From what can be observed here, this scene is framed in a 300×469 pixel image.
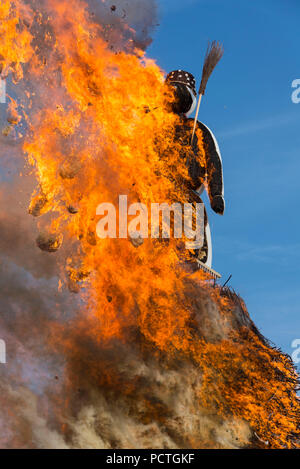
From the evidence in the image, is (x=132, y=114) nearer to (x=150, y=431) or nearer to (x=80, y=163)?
(x=80, y=163)

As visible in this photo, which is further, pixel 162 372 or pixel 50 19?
pixel 50 19

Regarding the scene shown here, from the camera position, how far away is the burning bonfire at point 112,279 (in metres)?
10.4

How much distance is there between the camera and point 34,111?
1215 centimetres

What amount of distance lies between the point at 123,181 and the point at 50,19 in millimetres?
4392

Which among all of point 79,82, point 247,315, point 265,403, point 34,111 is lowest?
point 265,403
